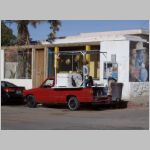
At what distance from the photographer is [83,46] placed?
87.9ft

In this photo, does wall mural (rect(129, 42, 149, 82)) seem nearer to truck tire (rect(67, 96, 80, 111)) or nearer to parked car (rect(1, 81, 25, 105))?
truck tire (rect(67, 96, 80, 111))

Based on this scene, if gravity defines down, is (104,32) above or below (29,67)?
above

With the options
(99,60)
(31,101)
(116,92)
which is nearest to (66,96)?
(31,101)

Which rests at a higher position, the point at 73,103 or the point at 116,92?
the point at 116,92

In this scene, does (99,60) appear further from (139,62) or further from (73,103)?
(73,103)

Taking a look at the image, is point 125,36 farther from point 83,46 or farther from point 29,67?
point 29,67

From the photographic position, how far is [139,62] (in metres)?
24.4

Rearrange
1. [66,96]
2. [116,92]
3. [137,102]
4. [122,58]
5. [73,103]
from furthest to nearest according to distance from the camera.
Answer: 1. [122,58]
2. [137,102]
3. [116,92]
4. [66,96]
5. [73,103]

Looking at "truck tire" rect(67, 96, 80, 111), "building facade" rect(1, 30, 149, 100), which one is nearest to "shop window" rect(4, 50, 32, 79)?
"building facade" rect(1, 30, 149, 100)

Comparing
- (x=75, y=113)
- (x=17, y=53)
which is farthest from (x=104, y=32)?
(x=75, y=113)

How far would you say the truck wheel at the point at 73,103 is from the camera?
19719 mm

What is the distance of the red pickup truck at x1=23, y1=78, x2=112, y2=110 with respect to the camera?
19.4 metres

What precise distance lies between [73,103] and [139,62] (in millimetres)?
6024

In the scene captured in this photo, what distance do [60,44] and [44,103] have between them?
6529mm
